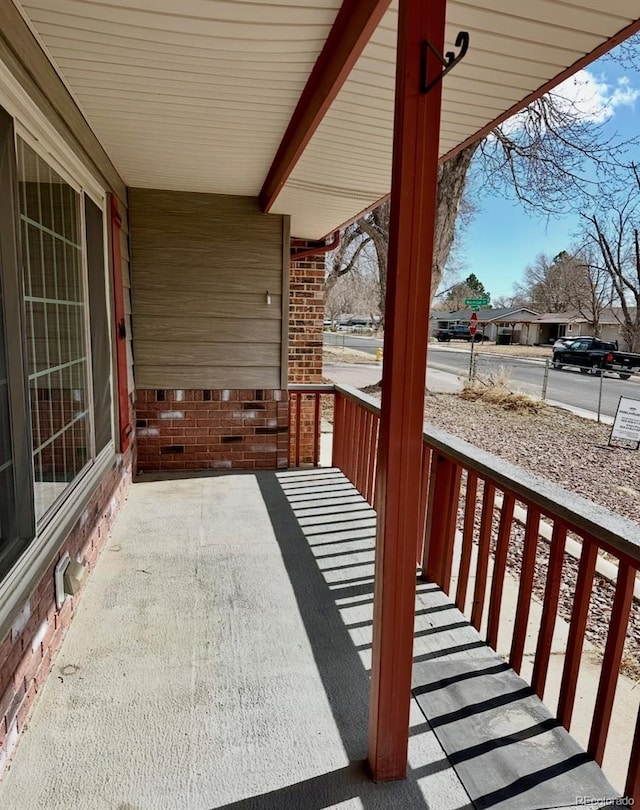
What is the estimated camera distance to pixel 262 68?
6.47ft

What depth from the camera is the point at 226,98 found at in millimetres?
2256

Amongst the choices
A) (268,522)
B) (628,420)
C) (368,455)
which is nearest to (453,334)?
(628,420)

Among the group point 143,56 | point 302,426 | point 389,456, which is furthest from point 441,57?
point 302,426

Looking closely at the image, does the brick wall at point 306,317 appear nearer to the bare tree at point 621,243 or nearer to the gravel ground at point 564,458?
the gravel ground at point 564,458

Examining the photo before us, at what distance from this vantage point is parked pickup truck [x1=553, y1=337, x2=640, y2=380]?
14797mm

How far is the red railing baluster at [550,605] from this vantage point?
5.83 ft

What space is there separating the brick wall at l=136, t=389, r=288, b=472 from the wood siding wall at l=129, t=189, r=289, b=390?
4.8 inches

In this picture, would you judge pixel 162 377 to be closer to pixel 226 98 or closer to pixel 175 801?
pixel 226 98

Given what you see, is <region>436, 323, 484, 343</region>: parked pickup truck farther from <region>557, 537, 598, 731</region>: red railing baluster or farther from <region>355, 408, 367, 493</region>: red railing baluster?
<region>557, 537, 598, 731</region>: red railing baluster

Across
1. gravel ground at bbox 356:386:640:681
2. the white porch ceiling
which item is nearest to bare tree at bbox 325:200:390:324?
gravel ground at bbox 356:386:640:681

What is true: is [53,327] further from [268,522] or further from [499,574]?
[499,574]

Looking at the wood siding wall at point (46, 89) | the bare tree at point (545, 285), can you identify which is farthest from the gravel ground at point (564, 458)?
the bare tree at point (545, 285)

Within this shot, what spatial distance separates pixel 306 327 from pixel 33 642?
4037 millimetres

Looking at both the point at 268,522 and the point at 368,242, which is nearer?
the point at 268,522
